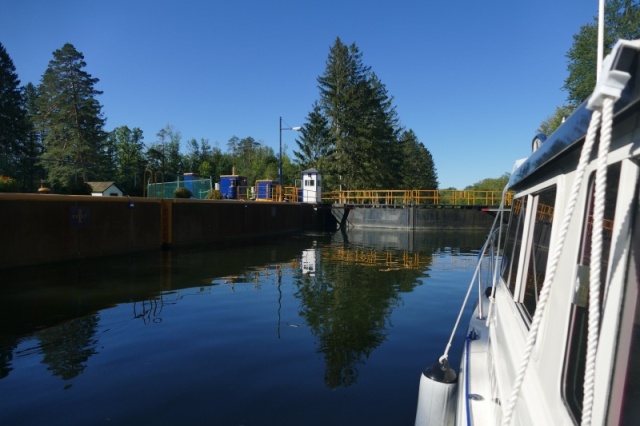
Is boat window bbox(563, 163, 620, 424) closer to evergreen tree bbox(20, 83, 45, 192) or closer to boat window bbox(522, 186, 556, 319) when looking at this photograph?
boat window bbox(522, 186, 556, 319)

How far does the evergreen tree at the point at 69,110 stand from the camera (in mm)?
43750

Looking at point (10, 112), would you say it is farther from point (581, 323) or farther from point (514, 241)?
point (581, 323)

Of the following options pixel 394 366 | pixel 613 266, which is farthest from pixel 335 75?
pixel 613 266

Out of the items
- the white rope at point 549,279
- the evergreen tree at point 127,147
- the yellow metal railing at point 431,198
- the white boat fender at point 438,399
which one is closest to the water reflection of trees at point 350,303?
the white boat fender at point 438,399

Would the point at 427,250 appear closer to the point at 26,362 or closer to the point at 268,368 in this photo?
the point at 268,368

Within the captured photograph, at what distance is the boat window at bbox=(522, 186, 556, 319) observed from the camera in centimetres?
228

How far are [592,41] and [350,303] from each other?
31153 millimetres

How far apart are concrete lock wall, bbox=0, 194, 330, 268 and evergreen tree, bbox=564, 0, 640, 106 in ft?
76.4

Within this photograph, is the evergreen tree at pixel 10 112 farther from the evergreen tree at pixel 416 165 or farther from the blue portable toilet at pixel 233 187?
the evergreen tree at pixel 416 165

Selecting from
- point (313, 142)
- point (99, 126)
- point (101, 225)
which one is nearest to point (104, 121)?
point (99, 126)

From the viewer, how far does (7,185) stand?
456 inches

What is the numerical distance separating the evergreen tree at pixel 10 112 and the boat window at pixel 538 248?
42.7 m

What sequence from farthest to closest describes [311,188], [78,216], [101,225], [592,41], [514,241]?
[311,188] < [592,41] < [101,225] < [78,216] < [514,241]

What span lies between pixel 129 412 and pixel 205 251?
39.2 feet
